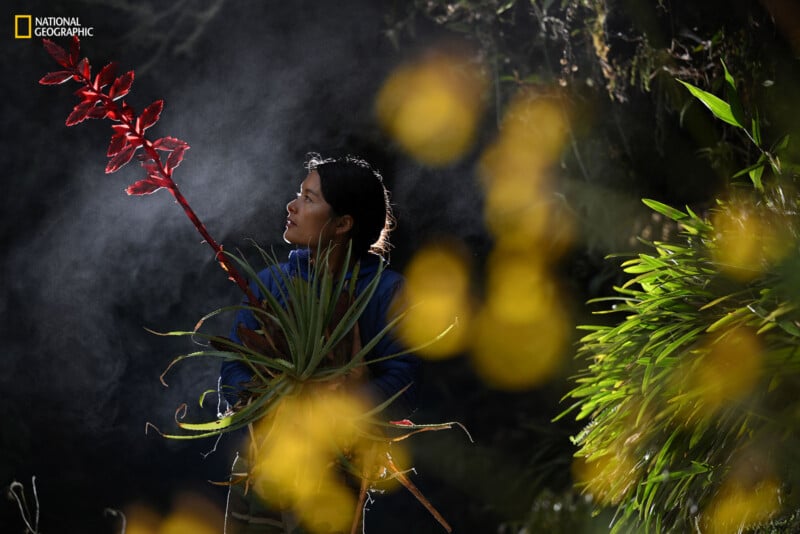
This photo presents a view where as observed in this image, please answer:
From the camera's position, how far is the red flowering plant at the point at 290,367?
1335mm

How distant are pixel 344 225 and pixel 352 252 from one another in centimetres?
5

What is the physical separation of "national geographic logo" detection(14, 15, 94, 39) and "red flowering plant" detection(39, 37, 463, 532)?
1441mm

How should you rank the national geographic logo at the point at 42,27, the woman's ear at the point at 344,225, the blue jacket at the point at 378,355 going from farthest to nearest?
the national geographic logo at the point at 42,27 < the woman's ear at the point at 344,225 < the blue jacket at the point at 378,355

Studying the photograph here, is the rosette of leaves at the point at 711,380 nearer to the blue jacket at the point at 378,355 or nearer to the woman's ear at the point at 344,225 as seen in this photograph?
the blue jacket at the point at 378,355

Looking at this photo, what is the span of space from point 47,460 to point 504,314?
4.56 ft

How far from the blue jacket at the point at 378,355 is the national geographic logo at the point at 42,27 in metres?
1.51

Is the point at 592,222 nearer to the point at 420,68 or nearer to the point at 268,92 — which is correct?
the point at 420,68

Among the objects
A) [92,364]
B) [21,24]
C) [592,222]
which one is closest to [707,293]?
[592,222]

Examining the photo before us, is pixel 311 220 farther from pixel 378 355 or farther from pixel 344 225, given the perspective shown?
pixel 378 355

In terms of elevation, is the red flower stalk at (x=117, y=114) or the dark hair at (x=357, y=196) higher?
the red flower stalk at (x=117, y=114)

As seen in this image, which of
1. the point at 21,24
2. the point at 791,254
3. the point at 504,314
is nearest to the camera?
the point at 791,254

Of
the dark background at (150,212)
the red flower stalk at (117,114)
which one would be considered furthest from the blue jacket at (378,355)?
the dark background at (150,212)

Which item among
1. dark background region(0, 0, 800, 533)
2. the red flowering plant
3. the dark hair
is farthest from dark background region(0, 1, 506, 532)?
the red flowering plant

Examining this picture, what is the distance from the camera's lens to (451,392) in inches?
116
